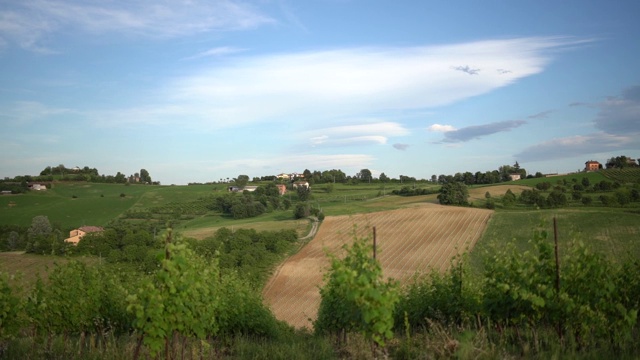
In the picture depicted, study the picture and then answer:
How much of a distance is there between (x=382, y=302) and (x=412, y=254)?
131 feet

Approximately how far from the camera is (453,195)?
71.9 meters

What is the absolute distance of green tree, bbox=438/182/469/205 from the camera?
7156 cm

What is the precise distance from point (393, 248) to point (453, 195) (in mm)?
27413

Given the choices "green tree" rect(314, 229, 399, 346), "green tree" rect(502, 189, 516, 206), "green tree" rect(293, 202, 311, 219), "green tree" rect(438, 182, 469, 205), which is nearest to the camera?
"green tree" rect(314, 229, 399, 346)

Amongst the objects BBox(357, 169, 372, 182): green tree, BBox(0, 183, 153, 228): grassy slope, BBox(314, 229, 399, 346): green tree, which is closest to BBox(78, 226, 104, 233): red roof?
BBox(0, 183, 153, 228): grassy slope

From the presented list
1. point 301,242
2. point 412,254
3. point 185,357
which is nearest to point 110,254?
point 301,242

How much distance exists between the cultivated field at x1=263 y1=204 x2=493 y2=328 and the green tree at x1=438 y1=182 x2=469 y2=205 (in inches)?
211

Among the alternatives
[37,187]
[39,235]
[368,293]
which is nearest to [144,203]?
[37,187]

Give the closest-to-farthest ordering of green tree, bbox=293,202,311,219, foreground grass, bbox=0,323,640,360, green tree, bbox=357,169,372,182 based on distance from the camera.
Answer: foreground grass, bbox=0,323,640,360
green tree, bbox=293,202,311,219
green tree, bbox=357,169,372,182

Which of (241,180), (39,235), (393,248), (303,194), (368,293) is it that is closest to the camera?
(368,293)

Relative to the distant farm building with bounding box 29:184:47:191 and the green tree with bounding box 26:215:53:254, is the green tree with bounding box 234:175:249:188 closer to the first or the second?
the distant farm building with bounding box 29:184:47:191

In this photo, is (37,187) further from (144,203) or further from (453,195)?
(453,195)

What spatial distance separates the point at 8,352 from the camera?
8.59 meters

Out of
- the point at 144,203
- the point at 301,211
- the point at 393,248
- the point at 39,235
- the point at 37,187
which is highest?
the point at 37,187
